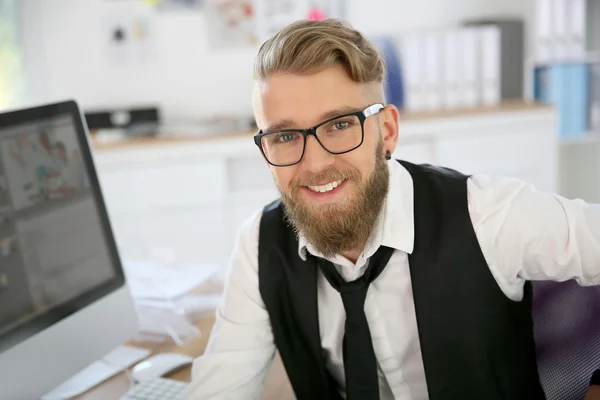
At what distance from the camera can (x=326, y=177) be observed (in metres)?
1.13

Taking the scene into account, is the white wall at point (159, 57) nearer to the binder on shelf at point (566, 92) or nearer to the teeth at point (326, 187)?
the binder on shelf at point (566, 92)

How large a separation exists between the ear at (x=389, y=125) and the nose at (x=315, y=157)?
0.15 meters

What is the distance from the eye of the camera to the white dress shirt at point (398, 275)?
43.3 inches

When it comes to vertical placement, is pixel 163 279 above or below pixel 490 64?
below

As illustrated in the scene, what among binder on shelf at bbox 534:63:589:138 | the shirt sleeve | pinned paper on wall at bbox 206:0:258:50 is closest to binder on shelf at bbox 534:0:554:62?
binder on shelf at bbox 534:63:589:138

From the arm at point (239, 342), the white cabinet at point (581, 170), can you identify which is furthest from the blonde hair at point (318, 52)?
the white cabinet at point (581, 170)

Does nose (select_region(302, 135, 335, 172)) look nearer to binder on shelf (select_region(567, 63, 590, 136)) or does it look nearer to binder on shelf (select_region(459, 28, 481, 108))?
binder on shelf (select_region(459, 28, 481, 108))

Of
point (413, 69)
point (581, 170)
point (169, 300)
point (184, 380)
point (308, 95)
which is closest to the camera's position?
point (308, 95)

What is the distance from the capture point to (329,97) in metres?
1.11

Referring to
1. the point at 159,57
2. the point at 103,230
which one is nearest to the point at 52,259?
the point at 103,230

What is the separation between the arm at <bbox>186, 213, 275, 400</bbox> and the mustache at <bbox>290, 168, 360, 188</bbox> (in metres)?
0.18

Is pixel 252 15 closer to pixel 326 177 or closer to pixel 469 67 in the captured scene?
pixel 469 67

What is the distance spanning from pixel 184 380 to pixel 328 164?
0.53 meters

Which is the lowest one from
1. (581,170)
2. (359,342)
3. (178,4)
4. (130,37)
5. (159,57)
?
(581,170)
